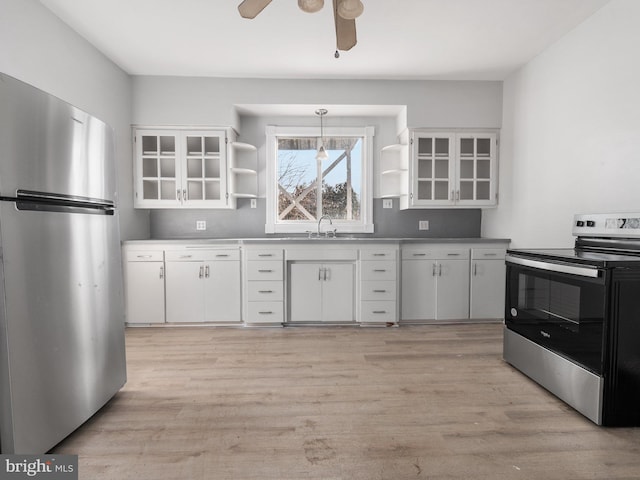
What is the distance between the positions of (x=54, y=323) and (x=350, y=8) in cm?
193

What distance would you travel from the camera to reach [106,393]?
1.90 metres

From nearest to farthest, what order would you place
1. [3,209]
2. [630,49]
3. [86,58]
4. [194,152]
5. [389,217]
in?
[3,209]
[630,49]
[86,58]
[194,152]
[389,217]

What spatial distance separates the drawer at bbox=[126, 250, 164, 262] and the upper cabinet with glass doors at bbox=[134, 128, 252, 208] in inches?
20.9

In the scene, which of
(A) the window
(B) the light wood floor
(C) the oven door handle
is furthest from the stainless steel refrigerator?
(C) the oven door handle

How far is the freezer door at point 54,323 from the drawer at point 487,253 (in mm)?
3229

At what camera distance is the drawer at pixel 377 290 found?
351 centimetres

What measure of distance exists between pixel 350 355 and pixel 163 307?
6.53 ft

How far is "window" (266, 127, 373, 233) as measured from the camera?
4129mm

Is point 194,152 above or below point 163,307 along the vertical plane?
above

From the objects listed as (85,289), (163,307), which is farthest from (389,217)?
(85,289)

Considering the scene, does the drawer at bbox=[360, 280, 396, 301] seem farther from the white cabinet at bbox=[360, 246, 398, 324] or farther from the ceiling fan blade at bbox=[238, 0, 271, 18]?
the ceiling fan blade at bbox=[238, 0, 271, 18]


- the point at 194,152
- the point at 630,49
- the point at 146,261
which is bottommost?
the point at 146,261

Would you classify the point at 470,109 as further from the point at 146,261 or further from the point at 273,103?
the point at 146,261

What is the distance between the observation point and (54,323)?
1529 millimetres
